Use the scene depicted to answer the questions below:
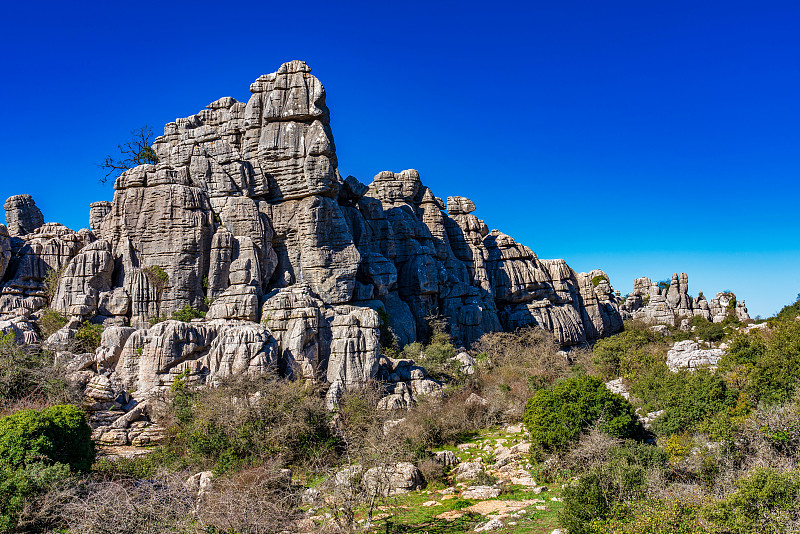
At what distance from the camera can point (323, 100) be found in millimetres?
44906

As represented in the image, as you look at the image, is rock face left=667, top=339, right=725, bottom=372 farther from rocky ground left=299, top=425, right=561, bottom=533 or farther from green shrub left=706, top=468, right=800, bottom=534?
green shrub left=706, top=468, right=800, bottom=534

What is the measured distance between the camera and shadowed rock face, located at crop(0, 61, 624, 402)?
30391 mm

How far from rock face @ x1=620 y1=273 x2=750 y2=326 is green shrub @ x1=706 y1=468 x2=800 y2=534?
5786 centimetres

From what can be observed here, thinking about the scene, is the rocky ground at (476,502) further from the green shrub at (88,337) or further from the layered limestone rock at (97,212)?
the layered limestone rock at (97,212)

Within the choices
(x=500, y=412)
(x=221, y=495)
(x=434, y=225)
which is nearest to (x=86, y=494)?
(x=221, y=495)

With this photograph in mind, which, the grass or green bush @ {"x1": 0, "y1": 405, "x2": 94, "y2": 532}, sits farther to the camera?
the grass

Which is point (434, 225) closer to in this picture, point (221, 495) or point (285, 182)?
point (285, 182)

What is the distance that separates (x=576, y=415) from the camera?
21266mm

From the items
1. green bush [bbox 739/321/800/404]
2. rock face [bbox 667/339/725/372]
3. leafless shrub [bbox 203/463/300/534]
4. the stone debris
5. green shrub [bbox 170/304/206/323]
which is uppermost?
green shrub [bbox 170/304/206/323]

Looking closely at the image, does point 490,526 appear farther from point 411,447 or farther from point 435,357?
point 435,357

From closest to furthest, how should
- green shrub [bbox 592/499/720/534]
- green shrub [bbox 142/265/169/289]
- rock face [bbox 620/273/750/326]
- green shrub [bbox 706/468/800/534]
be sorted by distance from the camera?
1. green shrub [bbox 592/499/720/534]
2. green shrub [bbox 706/468/800/534]
3. green shrub [bbox 142/265/169/289]
4. rock face [bbox 620/273/750/326]

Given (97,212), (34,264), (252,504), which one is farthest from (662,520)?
(97,212)

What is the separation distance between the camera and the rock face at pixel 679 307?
227 ft

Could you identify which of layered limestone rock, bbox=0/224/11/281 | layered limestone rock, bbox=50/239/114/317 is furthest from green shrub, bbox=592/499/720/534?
layered limestone rock, bbox=0/224/11/281
